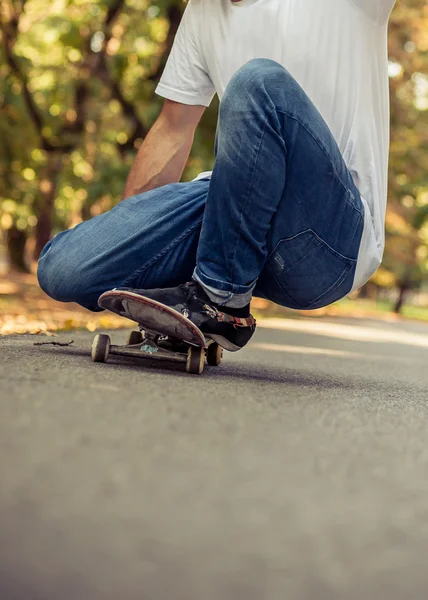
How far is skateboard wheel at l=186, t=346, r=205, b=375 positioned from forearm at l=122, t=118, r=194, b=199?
2.85ft

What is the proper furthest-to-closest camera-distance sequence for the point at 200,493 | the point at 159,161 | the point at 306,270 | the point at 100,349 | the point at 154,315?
the point at 159,161 → the point at 306,270 → the point at 100,349 → the point at 154,315 → the point at 200,493

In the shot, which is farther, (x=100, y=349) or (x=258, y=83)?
(x=100, y=349)

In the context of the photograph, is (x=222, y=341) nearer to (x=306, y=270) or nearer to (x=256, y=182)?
(x=306, y=270)

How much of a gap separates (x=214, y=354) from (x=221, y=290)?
30.3 inches

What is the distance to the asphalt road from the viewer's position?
4.50 ft

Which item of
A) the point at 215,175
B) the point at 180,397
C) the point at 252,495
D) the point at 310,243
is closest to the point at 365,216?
the point at 310,243

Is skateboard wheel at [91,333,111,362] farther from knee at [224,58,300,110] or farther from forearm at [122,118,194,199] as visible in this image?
knee at [224,58,300,110]

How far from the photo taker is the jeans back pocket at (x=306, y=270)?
3.77 metres

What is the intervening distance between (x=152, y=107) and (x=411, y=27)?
8.57 m

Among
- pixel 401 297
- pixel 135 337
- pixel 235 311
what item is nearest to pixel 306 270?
Result: pixel 235 311

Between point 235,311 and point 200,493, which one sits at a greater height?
point 200,493

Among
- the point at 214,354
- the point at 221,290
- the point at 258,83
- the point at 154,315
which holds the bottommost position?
the point at 214,354

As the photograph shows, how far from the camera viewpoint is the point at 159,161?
4.21 metres

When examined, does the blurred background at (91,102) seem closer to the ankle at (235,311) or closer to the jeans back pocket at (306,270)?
the jeans back pocket at (306,270)
